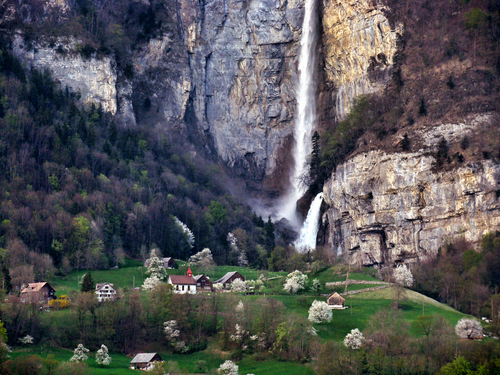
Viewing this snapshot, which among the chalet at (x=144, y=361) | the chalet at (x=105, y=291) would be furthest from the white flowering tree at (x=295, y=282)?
the chalet at (x=144, y=361)

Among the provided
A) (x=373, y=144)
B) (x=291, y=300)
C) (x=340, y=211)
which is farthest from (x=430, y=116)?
(x=291, y=300)

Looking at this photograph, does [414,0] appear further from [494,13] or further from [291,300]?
[291,300]

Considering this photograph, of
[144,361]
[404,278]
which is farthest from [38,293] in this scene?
[404,278]

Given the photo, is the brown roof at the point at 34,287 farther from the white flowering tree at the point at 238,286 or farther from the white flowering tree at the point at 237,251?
the white flowering tree at the point at 237,251

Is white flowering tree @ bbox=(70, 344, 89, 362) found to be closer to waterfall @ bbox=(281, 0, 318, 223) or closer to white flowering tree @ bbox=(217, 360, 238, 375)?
white flowering tree @ bbox=(217, 360, 238, 375)

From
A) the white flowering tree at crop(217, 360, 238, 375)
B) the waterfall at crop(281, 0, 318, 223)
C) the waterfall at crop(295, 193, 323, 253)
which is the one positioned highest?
the waterfall at crop(281, 0, 318, 223)

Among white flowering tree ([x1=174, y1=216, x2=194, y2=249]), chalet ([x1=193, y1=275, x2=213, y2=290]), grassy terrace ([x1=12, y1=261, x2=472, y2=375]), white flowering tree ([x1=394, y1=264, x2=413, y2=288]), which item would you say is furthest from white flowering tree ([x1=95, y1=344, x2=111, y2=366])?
white flowering tree ([x1=174, y1=216, x2=194, y2=249])
